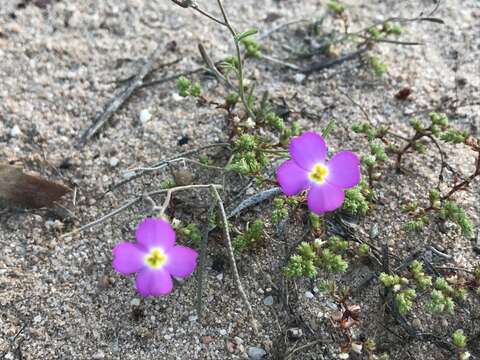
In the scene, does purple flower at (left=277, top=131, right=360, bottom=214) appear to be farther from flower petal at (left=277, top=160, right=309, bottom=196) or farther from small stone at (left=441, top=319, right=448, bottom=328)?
small stone at (left=441, top=319, right=448, bottom=328)

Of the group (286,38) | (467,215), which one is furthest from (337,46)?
(467,215)

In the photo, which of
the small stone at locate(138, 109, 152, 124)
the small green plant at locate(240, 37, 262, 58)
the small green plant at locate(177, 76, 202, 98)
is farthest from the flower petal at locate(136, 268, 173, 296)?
the small green plant at locate(240, 37, 262, 58)

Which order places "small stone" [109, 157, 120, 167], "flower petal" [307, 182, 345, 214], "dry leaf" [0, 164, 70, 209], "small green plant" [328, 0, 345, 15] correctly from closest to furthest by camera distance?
1. "flower petal" [307, 182, 345, 214]
2. "dry leaf" [0, 164, 70, 209]
3. "small stone" [109, 157, 120, 167]
4. "small green plant" [328, 0, 345, 15]

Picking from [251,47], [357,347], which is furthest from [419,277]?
[251,47]

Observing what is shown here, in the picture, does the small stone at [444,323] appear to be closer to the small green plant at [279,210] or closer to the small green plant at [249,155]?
the small green plant at [279,210]

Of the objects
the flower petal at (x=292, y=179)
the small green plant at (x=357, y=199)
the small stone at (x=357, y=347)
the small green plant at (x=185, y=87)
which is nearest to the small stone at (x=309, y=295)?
the small stone at (x=357, y=347)

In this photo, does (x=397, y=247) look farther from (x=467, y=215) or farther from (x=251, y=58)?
(x=251, y=58)
